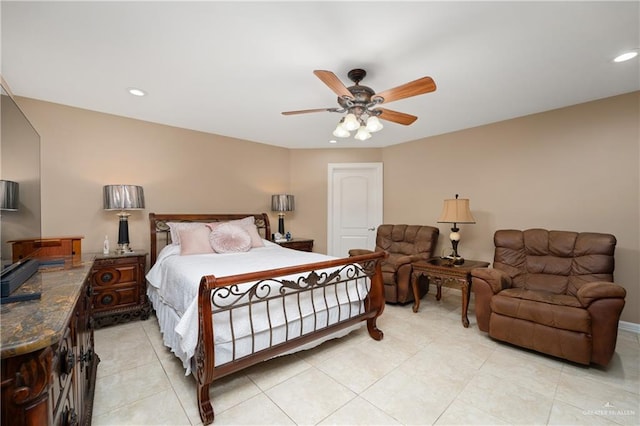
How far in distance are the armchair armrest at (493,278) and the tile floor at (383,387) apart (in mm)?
549

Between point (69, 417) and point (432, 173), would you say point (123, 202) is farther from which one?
Result: point (432, 173)

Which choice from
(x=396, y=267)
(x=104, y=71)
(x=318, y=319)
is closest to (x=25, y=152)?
(x=104, y=71)

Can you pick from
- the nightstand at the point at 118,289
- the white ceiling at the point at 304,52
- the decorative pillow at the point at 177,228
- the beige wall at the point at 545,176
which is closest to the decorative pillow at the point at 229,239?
the decorative pillow at the point at 177,228

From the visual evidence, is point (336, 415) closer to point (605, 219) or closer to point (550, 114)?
point (605, 219)

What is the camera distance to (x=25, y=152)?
1.63 meters

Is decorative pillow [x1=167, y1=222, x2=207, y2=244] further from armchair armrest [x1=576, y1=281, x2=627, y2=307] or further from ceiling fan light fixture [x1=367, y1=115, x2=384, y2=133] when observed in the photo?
armchair armrest [x1=576, y1=281, x2=627, y2=307]

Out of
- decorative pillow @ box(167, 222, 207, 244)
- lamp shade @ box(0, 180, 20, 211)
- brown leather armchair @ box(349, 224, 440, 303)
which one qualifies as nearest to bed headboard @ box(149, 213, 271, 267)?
decorative pillow @ box(167, 222, 207, 244)

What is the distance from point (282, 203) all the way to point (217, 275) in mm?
2628

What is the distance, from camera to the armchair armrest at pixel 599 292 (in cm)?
208

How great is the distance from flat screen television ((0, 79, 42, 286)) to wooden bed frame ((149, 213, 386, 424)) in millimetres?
939

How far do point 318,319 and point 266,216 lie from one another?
2.69 meters

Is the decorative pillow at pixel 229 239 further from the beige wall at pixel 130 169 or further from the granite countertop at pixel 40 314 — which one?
the granite countertop at pixel 40 314

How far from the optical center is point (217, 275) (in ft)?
7.06

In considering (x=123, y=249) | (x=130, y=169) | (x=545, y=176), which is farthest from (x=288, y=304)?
(x=545, y=176)
